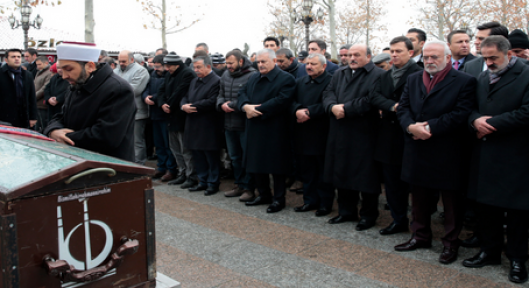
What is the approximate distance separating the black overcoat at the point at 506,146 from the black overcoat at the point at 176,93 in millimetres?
4789

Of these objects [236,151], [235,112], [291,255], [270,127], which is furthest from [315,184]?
[291,255]

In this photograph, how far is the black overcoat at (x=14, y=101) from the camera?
24.2ft

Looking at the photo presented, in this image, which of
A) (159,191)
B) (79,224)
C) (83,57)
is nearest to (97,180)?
(79,224)

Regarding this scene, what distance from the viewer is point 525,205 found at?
3.79 metres

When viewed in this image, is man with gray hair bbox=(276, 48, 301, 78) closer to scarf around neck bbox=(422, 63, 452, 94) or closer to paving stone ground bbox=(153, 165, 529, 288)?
paving stone ground bbox=(153, 165, 529, 288)

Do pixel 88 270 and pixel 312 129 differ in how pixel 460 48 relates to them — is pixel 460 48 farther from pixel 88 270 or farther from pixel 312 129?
pixel 88 270

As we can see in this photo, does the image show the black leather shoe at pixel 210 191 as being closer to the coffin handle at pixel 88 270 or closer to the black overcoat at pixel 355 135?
the black overcoat at pixel 355 135

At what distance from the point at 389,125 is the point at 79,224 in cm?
361

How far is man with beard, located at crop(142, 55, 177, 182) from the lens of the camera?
8133 millimetres

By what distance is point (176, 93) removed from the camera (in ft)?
24.7

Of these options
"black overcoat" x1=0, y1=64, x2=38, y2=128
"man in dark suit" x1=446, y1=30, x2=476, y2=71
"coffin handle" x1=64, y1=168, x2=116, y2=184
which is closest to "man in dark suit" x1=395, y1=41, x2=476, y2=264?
"man in dark suit" x1=446, y1=30, x2=476, y2=71

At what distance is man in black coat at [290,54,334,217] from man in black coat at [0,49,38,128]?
4631 millimetres

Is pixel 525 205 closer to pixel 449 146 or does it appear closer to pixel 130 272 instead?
pixel 449 146

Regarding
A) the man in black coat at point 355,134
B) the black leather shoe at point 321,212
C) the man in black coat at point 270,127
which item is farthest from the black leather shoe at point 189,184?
the man in black coat at point 355,134
